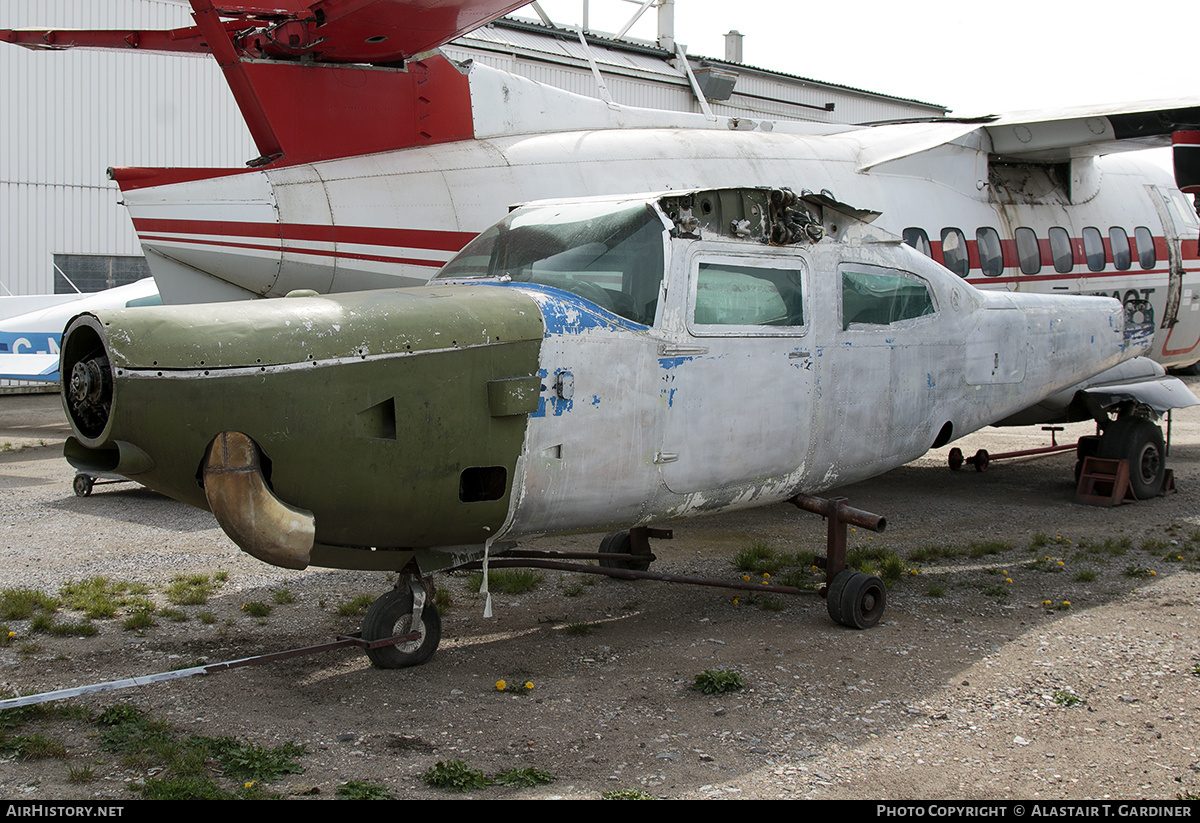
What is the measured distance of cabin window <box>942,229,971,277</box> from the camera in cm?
1142

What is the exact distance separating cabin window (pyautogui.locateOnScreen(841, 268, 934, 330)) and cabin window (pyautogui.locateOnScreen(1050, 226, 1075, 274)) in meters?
6.02

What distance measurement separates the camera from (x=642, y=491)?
222 inches

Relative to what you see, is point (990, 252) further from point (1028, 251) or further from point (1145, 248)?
point (1145, 248)

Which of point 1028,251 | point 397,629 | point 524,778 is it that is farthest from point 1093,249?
point 524,778

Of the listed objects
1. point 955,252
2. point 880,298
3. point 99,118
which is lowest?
point 880,298

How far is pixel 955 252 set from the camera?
37.7 ft

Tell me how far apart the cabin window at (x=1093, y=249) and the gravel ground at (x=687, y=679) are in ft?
14.9

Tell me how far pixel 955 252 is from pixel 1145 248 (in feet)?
10.9

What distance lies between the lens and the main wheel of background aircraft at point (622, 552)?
24.5 ft

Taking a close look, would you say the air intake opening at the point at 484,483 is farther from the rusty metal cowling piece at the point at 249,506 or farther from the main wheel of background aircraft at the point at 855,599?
the main wheel of background aircraft at the point at 855,599

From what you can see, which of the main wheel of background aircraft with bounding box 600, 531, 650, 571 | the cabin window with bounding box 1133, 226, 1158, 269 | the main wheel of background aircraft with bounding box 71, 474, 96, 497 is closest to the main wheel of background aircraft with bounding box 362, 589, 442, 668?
the main wheel of background aircraft with bounding box 600, 531, 650, 571

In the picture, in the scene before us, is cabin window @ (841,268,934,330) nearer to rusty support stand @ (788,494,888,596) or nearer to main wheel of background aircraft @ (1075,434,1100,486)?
rusty support stand @ (788,494,888,596)

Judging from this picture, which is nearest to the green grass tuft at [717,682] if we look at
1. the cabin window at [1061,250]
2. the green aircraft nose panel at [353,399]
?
the green aircraft nose panel at [353,399]
